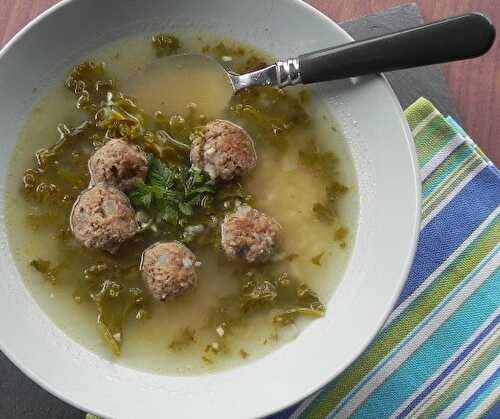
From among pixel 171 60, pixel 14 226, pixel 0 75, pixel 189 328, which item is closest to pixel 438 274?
pixel 189 328

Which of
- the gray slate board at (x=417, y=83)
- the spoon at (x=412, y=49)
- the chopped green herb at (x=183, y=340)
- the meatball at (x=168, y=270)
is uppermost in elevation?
the spoon at (x=412, y=49)

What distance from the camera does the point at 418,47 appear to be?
81.4 inches

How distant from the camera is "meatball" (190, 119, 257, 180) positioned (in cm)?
221

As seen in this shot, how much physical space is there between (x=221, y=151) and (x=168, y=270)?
0.43m

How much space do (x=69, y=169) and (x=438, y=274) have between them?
1367 millimetres

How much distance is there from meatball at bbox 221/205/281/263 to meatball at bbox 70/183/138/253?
0.33 m

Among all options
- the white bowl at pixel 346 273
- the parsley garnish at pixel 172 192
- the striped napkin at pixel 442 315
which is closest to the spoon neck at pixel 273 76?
the white bowl at pixel 346 273

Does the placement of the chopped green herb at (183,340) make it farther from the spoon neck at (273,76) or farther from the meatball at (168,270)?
the spoon neck at (273,76)

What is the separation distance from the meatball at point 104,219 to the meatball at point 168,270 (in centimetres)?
12

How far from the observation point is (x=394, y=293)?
216cm

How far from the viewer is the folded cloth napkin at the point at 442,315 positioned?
2334mm

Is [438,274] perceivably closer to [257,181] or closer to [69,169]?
[257,181]

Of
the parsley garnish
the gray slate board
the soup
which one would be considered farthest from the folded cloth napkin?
the parsley garnish

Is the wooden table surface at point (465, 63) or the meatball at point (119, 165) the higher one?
the wooden table surface at point (465, 63)
